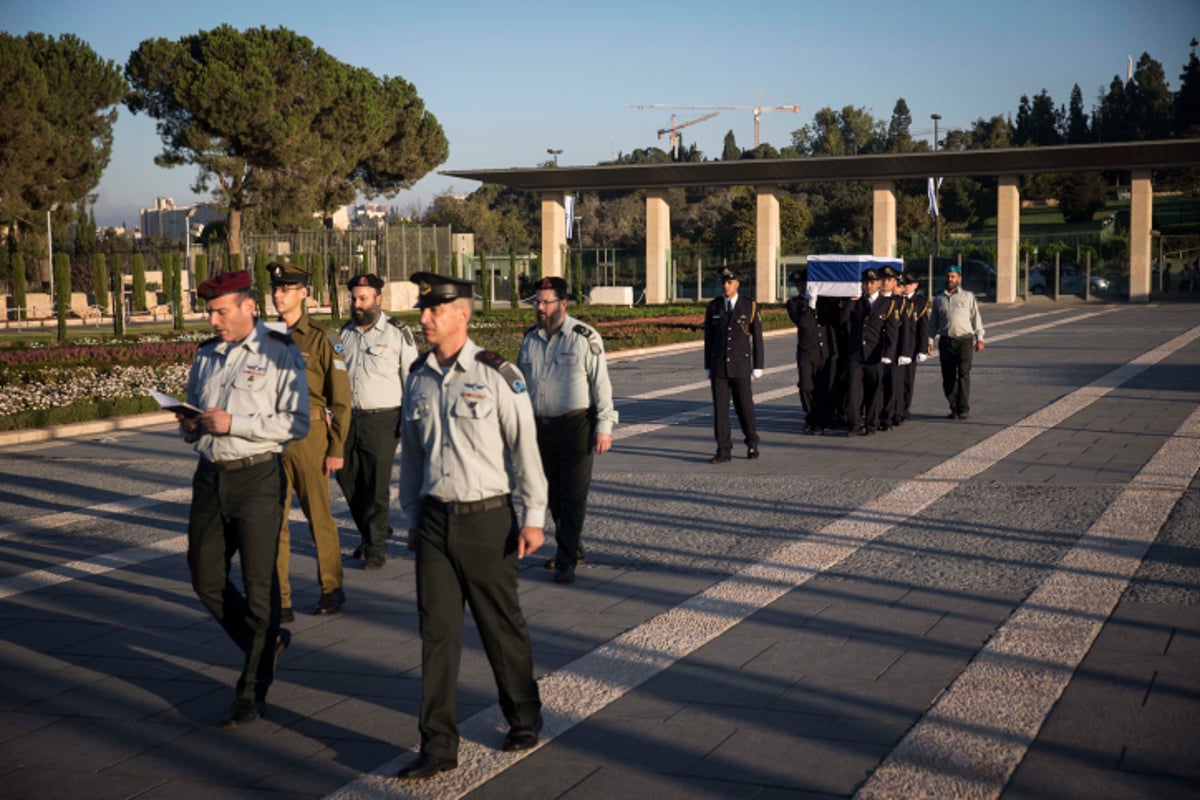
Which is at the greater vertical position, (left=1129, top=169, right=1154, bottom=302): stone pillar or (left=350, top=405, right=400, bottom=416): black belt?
(left=1129, top=169, right=1154, bottom=302): stone pillar

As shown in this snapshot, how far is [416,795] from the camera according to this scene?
14.6ft

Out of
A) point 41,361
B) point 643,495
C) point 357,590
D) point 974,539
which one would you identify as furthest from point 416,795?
point 41,361

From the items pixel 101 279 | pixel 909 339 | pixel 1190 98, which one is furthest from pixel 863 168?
pixel 1190 98

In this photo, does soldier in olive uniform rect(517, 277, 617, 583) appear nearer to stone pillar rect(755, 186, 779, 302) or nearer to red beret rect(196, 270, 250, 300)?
red beret rect(196, 270, 250, 300)

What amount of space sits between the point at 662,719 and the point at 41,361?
55.6 ft

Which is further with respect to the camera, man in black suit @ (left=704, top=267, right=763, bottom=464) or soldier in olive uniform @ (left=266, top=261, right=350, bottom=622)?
man in black suit @ (left=704, top=267, right=763, bottom=464)

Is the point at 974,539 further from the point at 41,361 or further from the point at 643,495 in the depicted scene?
the point at 41,361

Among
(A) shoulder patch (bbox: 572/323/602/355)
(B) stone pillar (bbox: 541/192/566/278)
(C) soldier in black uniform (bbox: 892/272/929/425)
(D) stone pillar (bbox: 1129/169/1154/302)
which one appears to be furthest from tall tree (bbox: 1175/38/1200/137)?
(A) shoulder patch (bbox: 572/323/602/355)

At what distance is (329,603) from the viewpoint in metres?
6.95

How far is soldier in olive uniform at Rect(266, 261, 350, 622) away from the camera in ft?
22.7

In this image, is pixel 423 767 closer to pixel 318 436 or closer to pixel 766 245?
pixel 318 436

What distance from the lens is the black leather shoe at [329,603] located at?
695cm

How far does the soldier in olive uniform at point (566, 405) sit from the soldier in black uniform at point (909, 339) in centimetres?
747

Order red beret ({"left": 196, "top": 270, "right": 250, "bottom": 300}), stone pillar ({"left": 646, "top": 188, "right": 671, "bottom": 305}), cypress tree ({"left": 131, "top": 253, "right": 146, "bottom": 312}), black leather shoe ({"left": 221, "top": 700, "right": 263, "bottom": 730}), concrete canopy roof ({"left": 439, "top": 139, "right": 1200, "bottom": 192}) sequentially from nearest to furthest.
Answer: black leather shoe ({"left": 221, "top": 700, "right": 263, "bottom": 730}), red beret ({"left": 196, "top": 270, "right": 250, "bottom": 300}), cypress tree ({"left": 131, "top": 253, "right": 146, "bottom": 312}), concrete canopy roof ({"left": 439, "top": 139, "right": 1200, "bottom": 192}), stone pillar ({"left": 646, "top": 188, "right": 671, "bottom": 305})
